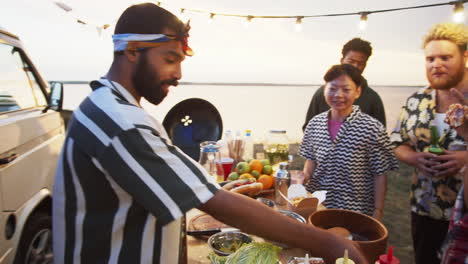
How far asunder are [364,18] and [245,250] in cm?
578

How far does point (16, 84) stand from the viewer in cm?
311

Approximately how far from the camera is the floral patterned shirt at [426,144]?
272 cm

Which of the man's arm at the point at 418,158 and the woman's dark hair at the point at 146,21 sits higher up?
the woman's dark hair at the point at 146,21

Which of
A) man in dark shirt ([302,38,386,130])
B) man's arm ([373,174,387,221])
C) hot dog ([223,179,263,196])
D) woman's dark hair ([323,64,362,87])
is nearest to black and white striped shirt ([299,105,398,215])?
man's arm ([373,174,387,221])

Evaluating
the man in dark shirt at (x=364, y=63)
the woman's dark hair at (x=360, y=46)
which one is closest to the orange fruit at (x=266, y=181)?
the man in dark shirt at (x=364, y=63)

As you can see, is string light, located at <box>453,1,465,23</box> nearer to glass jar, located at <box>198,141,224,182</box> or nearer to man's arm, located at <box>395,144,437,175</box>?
man's arm, located at <box>395,144,437,175</box>

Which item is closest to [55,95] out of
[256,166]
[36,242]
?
[36,242]

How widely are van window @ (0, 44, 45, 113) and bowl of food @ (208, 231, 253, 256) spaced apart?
2.09 m

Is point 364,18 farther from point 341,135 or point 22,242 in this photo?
point 22,242

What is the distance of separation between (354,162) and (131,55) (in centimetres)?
223

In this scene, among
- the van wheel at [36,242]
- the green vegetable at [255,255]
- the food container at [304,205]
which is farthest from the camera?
the van wheel at [36,242]

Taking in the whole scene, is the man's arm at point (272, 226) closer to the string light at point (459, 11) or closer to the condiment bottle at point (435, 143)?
the condiment bottle at point (435, 143)

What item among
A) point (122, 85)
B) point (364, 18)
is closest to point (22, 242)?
point (122, 85)

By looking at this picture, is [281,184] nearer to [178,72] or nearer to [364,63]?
[178,72]
